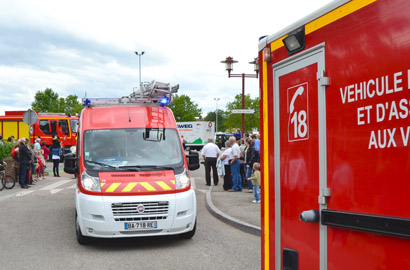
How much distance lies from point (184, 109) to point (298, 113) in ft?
244

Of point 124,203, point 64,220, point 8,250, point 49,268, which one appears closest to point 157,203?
point 124,203

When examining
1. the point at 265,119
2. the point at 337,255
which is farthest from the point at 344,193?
the point at 265,119

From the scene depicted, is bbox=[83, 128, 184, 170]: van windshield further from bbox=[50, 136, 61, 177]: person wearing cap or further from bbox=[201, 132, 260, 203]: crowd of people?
bbox=[50, 136, 61, 177]: person wearing cap

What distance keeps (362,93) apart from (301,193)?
30.9 inches

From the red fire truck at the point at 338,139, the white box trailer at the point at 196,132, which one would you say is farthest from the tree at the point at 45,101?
the red fire truck at the point at 338,139

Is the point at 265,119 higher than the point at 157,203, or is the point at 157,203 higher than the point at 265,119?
the point at 265,119

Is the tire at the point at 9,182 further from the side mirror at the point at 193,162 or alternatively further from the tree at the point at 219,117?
the tree at the point at 219,117

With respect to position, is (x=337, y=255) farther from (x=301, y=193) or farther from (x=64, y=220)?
(x=64, y=220)

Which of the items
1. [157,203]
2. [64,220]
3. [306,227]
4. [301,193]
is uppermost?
[301,193]

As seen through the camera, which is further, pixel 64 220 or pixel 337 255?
pixel 64 220

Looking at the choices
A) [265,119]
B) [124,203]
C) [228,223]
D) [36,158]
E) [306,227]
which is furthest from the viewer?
[36,158]

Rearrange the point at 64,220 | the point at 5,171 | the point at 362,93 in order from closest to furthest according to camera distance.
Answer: the point at 362,93 < the point at 64,220 < the point at 5,171

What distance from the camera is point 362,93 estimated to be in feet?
7.83

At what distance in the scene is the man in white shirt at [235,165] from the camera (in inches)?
544
